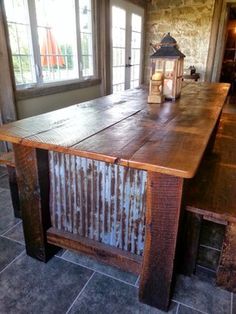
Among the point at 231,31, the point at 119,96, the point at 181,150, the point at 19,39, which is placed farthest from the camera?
the point at 231,31

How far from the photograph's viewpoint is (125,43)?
15.0 ft

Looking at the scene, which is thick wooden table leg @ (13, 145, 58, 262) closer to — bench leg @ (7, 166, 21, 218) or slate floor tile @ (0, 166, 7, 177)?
bench leg @ (7, 166, 21, 218)

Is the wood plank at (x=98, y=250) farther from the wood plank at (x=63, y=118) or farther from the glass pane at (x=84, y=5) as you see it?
the glass pane at (x=84, y=5)

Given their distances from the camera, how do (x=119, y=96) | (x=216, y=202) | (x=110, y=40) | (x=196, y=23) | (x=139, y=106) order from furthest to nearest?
(x=196, y=23)
(x=110, y=40)
(x=119, y=96)
(x=139, y=106)
(x=216, y=202)

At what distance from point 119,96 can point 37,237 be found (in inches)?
53.8

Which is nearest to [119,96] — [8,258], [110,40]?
[8,258]

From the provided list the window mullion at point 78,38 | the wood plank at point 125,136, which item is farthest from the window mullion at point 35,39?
the wood plank at point 125,136

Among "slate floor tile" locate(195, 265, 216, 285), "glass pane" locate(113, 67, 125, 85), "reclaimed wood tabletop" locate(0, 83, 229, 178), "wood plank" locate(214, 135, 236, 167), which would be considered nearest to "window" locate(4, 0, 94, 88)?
"glass pane" locate(113, 67, 125, 85)

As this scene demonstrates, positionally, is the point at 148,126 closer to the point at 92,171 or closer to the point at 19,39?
the point at 92,171

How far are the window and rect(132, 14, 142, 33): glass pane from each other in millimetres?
1507

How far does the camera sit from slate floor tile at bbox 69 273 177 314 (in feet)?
3.94

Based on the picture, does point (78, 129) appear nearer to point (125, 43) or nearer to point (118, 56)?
point (118, 56)

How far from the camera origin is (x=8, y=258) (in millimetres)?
1494

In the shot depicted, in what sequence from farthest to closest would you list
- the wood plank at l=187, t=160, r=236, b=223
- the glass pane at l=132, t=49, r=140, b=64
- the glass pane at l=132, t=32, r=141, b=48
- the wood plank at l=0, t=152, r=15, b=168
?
the glass pane at l=132, t=49, r=140, b=64, the glass pane at l=132, t=32, r=141, b=48, the wood plank at l=0, t=152, r=15, b=168, the wood plank at l=187, t=160, r=236, b=223
